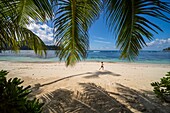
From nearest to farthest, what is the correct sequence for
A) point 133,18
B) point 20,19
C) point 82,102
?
point 133,18 → point 20,19 → point 82,102

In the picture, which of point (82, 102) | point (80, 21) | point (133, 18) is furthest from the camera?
point (82, 102)

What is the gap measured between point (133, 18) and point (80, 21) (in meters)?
1.80

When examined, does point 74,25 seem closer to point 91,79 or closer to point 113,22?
point 113,22

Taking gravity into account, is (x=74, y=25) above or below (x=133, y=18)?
above

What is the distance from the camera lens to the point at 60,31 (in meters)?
3.42

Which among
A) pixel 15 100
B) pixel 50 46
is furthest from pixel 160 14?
pixel 50 46

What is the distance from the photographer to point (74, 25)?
338 cm

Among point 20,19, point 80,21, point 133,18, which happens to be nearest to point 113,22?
point 133,18

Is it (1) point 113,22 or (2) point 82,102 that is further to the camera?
(2) point 82,102

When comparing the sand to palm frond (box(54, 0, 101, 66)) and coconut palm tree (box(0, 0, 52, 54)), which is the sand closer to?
palm frond (box(54, 0, 101, 66))

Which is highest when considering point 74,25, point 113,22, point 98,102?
point 74,25

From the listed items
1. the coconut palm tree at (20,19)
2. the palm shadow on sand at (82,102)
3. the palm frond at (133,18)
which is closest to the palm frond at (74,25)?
the coconut palm tree at (20,19)

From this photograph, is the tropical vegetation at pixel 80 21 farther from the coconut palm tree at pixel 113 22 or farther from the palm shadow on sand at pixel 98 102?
the palm shadow on sand at pixel 98 102

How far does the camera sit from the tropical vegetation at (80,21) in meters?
1.53
